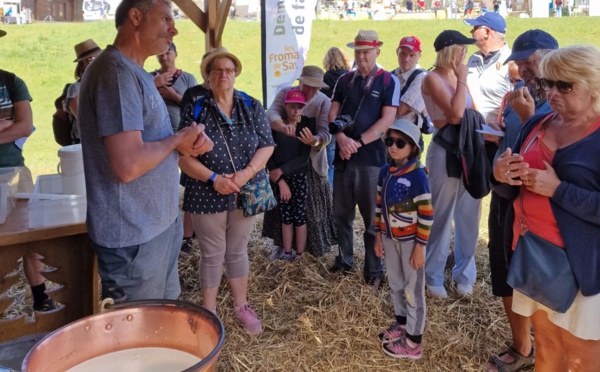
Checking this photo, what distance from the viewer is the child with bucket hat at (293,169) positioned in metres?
4.03

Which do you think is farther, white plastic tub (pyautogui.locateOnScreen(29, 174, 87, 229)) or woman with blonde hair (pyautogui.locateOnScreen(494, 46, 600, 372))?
white plastic tub (pyautogui.locateOnScreen(29, 174, 87, 229))

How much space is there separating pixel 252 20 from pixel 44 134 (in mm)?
16354

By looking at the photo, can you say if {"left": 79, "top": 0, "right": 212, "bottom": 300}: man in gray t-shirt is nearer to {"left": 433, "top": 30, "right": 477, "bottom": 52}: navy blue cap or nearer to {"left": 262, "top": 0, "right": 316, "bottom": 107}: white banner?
{"left": 433, "top": 30, "right": 477, "bottom": 52}: navy blue cap

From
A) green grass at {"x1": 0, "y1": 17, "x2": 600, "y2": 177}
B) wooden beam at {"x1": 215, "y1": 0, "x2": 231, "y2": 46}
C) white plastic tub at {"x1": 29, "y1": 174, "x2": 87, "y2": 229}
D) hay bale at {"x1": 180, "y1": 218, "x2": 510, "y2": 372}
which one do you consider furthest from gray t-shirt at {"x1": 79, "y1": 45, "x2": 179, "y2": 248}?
green grass at {"x1": 0, "y1": 17, "x2": 600, "y2": 177}

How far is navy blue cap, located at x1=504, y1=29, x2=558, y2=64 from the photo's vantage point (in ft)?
8.87

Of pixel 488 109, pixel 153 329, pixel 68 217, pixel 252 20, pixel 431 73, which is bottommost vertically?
pixel 153 329

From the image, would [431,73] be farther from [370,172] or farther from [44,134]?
[44,134]

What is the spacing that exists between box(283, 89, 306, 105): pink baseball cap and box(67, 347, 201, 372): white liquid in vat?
2608 millimetres

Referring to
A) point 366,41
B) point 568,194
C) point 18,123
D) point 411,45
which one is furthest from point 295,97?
point 568,194

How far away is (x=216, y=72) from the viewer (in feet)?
10.1

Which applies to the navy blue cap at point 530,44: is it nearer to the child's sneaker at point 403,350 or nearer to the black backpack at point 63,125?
the child's sneaker at point 403,350

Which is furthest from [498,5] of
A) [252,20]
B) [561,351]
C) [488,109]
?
[561,351]

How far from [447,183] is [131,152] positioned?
229 centimetres

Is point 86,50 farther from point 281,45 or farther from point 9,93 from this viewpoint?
point 281,45
